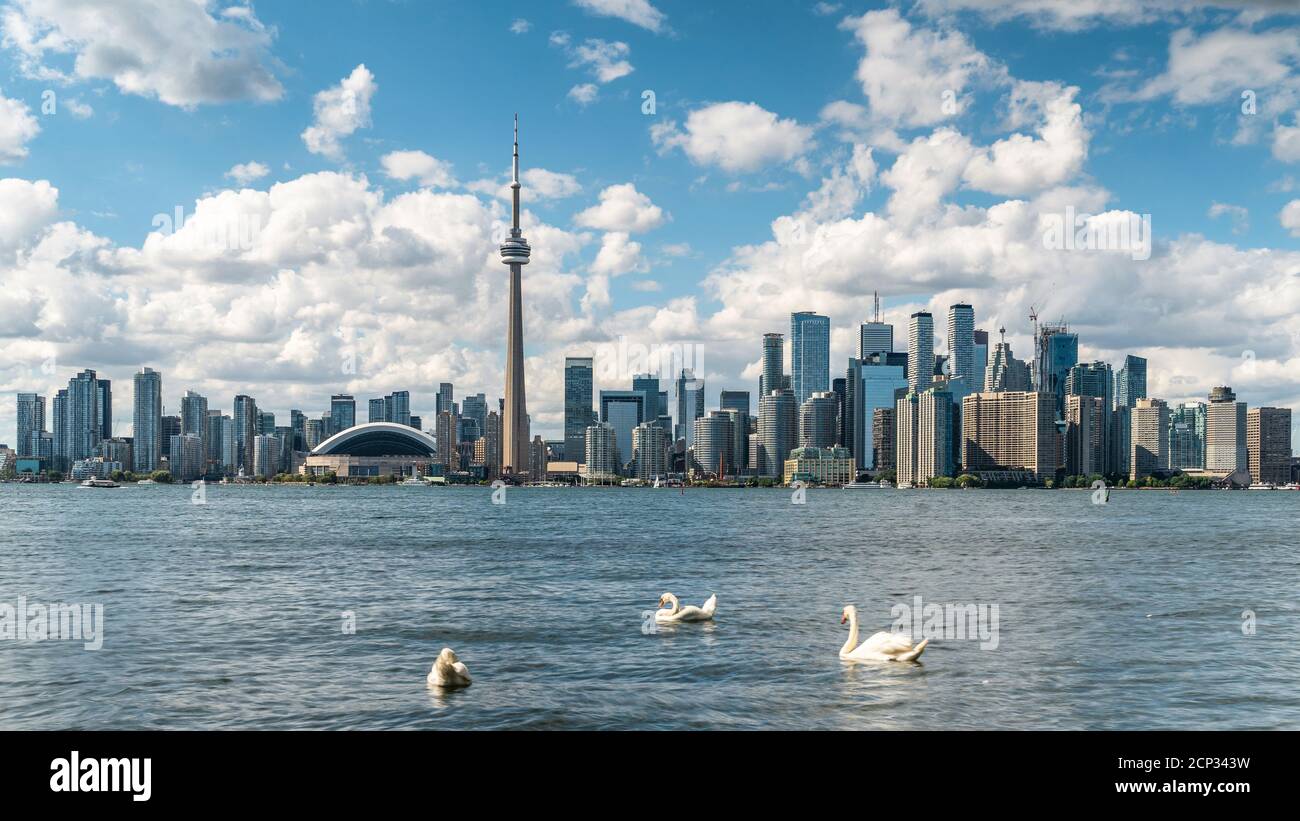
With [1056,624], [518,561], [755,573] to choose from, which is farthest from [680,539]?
[1056,624]

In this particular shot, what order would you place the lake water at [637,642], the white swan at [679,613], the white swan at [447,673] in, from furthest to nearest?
the white swan at [679,613]
the white swan at [447,673]
the lake water at [637,642]

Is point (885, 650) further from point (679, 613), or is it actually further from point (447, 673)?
point (447, 673)

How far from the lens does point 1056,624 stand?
33.9m

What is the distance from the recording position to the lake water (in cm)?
2125

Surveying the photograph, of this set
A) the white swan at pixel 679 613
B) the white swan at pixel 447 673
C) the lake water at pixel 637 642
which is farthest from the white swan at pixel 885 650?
the white swan at pixel 447 673

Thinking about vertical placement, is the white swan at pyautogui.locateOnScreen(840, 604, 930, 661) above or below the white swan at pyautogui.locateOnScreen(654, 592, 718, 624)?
above

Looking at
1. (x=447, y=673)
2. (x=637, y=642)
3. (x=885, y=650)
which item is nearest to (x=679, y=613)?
(x=637, y=642)

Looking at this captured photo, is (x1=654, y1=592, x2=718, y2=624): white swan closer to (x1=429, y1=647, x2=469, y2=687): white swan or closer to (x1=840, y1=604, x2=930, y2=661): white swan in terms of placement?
(x1=840, y1=604, x2=930, y2=661): white swan

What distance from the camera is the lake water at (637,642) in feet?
69.7

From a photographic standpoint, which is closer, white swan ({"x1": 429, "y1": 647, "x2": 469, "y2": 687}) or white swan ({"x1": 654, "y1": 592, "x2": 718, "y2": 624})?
white swan ({"x1": 429, "y1": 647, "x2": 469, "y2": 687})

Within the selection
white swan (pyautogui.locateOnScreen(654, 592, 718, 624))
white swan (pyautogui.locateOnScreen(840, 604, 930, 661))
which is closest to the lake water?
white swan (pyautogui.locateOnScreen(840, 604, 930, 661))

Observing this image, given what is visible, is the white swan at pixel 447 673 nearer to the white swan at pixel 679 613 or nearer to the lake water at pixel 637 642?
the lake water at pixel 637 642
